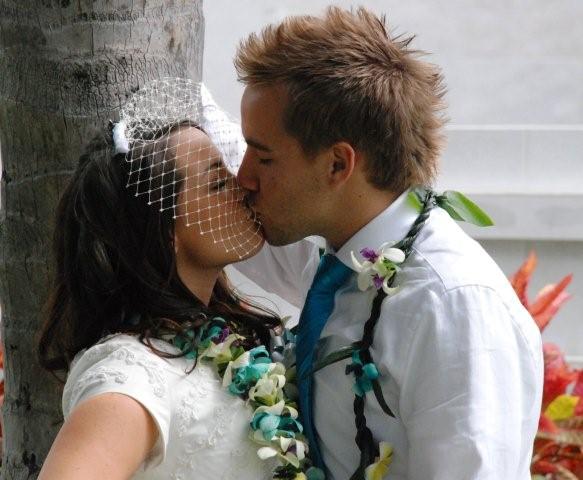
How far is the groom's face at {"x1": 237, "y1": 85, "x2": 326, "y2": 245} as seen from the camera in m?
2.53

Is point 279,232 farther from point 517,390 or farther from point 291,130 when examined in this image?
point 517,390

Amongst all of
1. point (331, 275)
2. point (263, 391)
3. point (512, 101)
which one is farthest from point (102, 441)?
point (512, 101)

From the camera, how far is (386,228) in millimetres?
2568

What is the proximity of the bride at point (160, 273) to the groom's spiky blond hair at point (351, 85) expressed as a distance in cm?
25

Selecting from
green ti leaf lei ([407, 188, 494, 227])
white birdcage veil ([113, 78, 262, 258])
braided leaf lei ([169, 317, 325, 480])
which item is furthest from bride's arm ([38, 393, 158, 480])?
green ti leaf lei ([407, 188, 494, 227])

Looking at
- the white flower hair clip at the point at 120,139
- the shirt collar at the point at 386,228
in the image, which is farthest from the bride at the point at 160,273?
the shirt collar at the point at 386,228

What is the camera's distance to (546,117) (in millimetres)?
5723

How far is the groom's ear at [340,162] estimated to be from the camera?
252cm

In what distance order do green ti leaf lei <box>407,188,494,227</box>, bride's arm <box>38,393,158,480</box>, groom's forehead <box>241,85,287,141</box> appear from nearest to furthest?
bride's arm <box>38,393,158,480</box> < groom's forehead <box>241,85,287,141</box> < green ti leaf lei <box>407,188,494,227</box>

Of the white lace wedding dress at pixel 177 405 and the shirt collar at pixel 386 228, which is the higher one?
Answer: the shirt collar at pixel 386 228

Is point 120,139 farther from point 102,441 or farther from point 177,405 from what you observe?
point 102,441

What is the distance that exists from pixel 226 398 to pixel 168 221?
42 cm

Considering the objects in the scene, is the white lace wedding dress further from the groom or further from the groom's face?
the groom's face

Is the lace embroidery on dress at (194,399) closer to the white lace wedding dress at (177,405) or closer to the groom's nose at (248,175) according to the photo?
the white lace wedding dress at (177,405)
